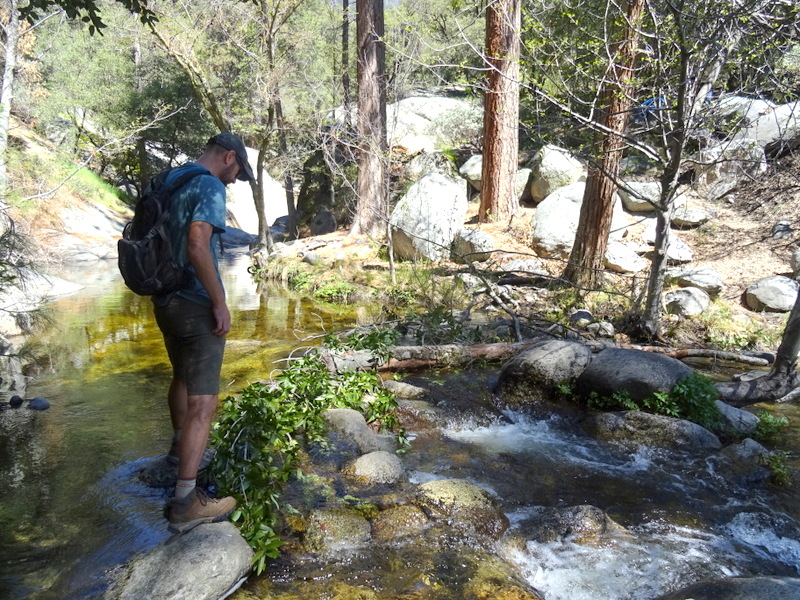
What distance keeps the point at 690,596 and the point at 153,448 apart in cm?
375

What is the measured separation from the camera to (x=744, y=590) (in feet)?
9.20

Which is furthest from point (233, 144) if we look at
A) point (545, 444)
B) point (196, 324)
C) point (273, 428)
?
point (545, 444)

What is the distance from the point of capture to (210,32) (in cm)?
1705

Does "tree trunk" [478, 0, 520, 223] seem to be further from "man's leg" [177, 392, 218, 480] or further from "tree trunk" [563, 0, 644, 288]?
"man's leg" [177, 392, 218, 480]

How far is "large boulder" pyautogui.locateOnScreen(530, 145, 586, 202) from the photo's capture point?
14375 mm

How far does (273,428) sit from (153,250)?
148 centimetres

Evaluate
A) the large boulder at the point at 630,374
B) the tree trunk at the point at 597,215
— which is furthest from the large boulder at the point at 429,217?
the large boulder at the point at 630,374

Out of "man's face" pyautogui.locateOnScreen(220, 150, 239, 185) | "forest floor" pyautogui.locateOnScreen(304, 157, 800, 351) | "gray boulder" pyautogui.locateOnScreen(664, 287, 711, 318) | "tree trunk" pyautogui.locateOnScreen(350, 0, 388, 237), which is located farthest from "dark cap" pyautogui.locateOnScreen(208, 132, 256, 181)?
"tree trunk" pyautogui.locateOnScreen(350, 0, 388, 237)

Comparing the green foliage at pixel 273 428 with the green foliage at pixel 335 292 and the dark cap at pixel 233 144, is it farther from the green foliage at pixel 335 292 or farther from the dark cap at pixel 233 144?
the green foliage at pixel 335 292

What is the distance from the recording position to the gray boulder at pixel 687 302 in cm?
884

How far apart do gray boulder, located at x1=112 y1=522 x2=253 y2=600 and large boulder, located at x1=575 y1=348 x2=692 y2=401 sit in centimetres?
390

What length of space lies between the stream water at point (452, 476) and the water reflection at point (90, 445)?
0.01 meters

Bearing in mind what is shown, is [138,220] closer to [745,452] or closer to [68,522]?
[68,522]

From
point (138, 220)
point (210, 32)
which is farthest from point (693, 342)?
point (210, 32)
